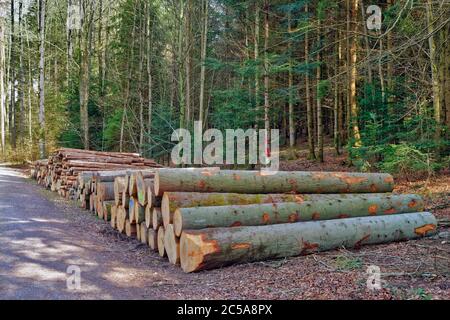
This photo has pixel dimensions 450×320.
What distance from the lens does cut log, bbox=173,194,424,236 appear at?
562 centimetres

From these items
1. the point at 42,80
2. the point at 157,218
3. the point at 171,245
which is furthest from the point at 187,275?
the point at 42,80

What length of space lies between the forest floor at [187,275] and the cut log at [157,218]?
0.53 m

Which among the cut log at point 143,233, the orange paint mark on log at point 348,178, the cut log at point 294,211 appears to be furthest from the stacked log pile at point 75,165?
the orange paint mark on log at point 348,178

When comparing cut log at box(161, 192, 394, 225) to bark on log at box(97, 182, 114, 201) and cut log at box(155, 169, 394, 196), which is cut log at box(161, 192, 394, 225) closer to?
cut log at box(155, 169, 394, 196)

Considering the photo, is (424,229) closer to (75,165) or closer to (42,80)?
(75,165)

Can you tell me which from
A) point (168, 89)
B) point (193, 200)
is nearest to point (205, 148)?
point (168, 89)

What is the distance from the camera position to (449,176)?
36.6 feet

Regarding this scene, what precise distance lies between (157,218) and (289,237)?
2216 mm

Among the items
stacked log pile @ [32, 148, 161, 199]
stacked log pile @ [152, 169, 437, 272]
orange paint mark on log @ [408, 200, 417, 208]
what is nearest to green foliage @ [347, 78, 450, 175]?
orange paint mark on log @ [408, 200, 417, 208]

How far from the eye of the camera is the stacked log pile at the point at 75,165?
41.6 ft

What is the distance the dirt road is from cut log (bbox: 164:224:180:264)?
0.14m

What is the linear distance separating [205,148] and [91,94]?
10.9m

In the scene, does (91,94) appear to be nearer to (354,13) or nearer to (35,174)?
(35,174)
